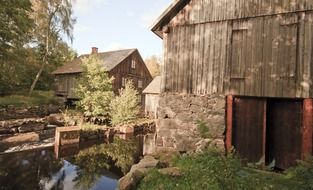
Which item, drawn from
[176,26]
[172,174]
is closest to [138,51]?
[176,26]

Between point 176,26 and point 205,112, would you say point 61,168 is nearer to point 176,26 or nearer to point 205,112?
point 205,112

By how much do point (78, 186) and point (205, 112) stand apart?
208 inches

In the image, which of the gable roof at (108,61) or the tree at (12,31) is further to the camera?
the gable roof at (108,61)

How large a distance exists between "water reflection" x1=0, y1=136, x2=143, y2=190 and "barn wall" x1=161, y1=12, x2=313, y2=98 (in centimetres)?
427

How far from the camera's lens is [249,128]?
1001 cm

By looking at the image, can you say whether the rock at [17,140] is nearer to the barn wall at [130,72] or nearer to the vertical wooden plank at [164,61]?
the vertical wooden plank at [164,61]

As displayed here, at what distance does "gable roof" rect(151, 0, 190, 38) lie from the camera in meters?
11.3

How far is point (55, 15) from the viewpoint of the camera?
3497cm

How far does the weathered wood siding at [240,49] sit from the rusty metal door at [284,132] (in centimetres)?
49

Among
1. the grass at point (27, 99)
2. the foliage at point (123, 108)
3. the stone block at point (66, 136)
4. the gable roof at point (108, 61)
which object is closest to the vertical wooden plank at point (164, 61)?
the stone block at point (66, 136)

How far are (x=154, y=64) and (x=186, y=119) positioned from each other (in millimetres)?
60979

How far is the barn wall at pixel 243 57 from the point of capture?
9102 millimetres

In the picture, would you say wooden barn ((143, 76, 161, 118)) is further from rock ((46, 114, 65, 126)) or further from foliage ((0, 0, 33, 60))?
foliage ((0, 0, 33, 60))

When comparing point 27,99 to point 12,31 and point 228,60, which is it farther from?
point 228,60
